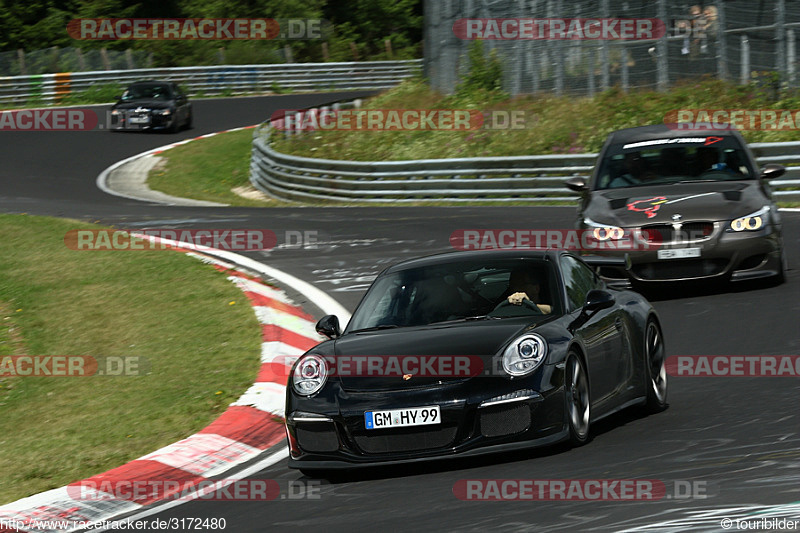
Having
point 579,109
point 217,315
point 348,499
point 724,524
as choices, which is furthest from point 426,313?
point 579,109

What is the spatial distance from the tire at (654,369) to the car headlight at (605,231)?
3334mm

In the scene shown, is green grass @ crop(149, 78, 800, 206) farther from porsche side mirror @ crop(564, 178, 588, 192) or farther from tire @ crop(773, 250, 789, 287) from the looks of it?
tire @ crop(773, 250, 789, 287)

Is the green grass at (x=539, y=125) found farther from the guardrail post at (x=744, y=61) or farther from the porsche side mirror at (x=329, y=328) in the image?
the porsche side mirror at (x=329, y=328)

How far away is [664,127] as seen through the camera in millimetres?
13703

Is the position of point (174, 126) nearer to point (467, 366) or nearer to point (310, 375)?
point (310, 375)

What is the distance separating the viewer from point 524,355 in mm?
6824

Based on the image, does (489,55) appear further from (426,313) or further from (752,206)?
(426,313)

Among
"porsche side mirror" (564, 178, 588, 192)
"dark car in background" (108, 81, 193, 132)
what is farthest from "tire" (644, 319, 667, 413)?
"dark car in background" (108, 81, 193, 132)

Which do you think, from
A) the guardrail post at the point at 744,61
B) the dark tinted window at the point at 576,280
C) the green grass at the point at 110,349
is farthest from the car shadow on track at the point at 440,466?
the guardrail post at the point at 744,61

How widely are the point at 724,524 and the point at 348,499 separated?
2064mm

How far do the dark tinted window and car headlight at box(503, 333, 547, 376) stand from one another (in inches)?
29.4

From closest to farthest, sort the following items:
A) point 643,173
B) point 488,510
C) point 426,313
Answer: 1. point 488,510
2. point 426,313
3. point 643,173

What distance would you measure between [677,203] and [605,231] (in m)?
0.69

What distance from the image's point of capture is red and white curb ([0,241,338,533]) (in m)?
6.96
